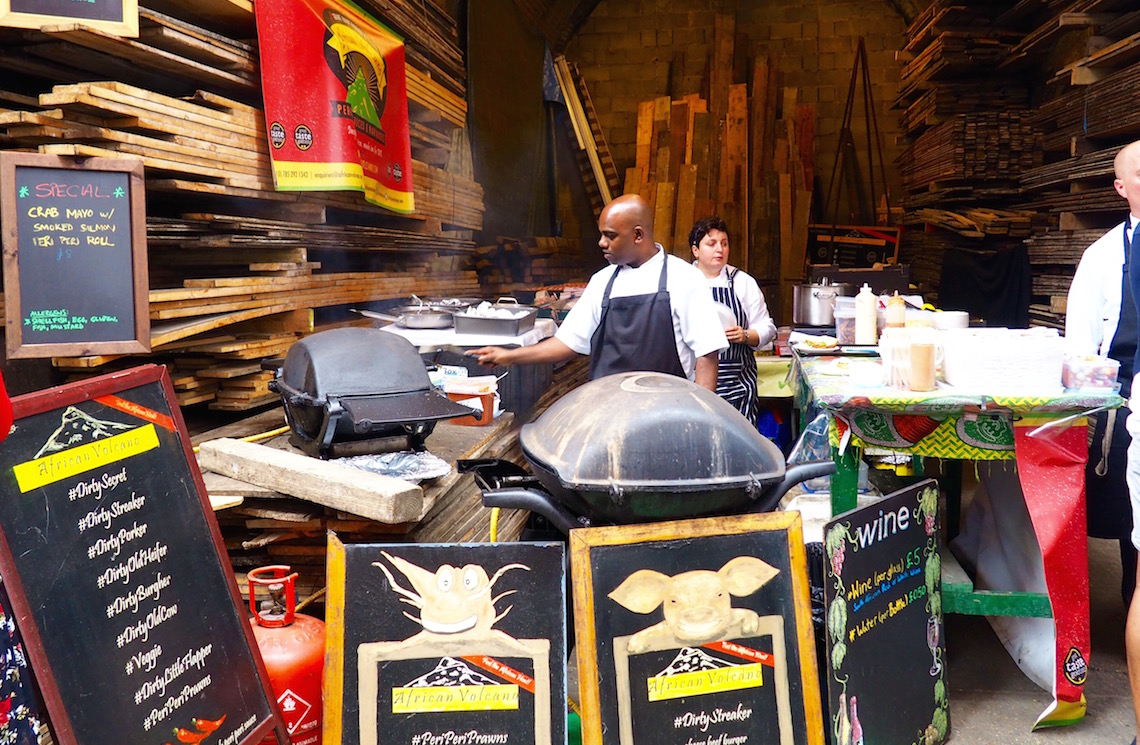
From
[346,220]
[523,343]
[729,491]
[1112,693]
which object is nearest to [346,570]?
[729,491]

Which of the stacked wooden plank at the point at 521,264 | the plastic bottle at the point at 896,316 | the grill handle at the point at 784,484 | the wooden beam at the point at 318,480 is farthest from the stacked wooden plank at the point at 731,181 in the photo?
the grill handle at the point at 784,484

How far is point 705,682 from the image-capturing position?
2.18 meters

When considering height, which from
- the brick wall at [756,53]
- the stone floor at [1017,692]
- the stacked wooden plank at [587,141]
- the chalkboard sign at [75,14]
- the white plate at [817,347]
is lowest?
the stone floor at [1017,692]

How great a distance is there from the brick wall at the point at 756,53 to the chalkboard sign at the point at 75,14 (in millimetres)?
9995

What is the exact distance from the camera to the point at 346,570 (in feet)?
7.19

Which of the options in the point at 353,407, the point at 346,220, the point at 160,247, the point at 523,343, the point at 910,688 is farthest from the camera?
the point at 346,220

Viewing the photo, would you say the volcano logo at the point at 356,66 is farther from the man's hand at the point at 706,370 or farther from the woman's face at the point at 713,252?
the man's hand at the point at 706,370

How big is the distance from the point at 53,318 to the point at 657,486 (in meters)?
2.11

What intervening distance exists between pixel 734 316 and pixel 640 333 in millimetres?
1679

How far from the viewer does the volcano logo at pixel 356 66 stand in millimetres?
4637

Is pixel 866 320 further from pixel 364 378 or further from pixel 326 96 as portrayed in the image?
pixel 326 96

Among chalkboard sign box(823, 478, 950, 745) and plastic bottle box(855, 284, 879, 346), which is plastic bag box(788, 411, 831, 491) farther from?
chalkboard sign box(823, 478, 950, 745)

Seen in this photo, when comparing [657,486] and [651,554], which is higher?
[657,486]

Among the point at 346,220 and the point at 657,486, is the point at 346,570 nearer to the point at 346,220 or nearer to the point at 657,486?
the point at 657,486
